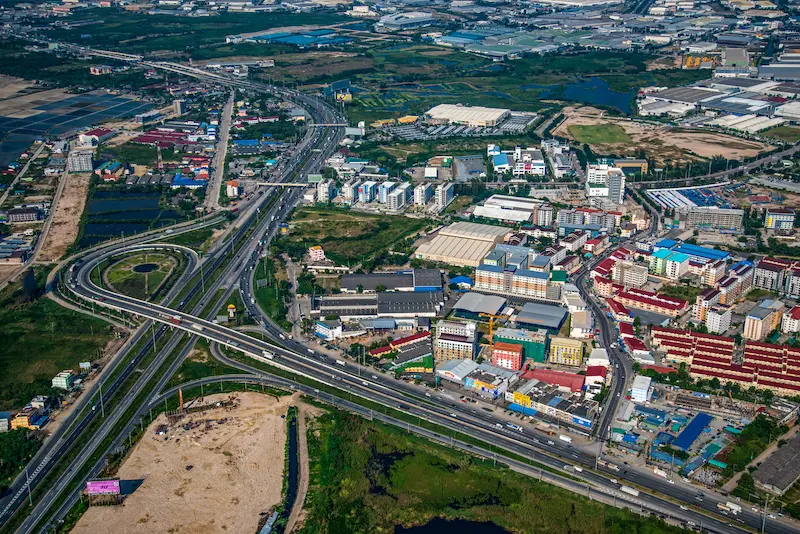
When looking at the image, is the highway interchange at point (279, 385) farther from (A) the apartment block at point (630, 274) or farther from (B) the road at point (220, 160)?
(B) the road at point (220, 160)

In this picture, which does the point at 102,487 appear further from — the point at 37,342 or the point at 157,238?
the point at 157,238

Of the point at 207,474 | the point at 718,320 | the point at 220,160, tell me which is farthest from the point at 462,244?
the point at 220,160

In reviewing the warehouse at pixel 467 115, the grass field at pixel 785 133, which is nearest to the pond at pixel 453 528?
the warehouse at pixel 467 115

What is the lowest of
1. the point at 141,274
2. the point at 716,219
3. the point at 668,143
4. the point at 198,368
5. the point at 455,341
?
the point at 668,143

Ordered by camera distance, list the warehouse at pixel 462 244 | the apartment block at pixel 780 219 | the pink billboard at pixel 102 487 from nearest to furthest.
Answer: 1. the pink billboard at pixel 102 487
2. the warehouse at pixel 462 244
3. the apartment block at pixel 780 219

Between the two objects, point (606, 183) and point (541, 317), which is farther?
point (606, 183)

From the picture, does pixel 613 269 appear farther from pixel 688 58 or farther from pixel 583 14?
pixel 583 14

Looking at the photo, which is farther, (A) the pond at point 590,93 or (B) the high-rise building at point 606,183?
(A) the pond at point 590,93
